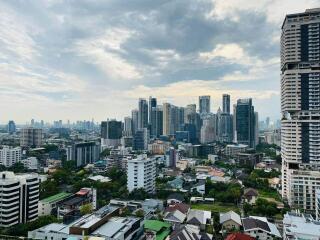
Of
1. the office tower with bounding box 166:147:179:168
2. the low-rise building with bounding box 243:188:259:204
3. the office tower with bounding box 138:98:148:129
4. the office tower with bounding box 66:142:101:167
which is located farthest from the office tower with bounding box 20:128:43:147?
the low-rise building with bounding box 243:188:259:204

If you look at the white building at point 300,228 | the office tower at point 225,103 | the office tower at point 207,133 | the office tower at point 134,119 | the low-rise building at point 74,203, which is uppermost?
the office tower at point 225,103

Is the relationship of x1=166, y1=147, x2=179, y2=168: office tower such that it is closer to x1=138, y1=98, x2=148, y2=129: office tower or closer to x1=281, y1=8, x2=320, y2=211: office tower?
x1=281, y1=8, x2=320, y2=211: office tower

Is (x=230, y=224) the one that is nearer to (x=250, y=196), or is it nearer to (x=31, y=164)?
(x=250, y=196)

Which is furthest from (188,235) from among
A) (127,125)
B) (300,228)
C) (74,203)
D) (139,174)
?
(127,125)

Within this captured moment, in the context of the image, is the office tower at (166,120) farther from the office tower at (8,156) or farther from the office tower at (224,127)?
the office tower at (8,156)

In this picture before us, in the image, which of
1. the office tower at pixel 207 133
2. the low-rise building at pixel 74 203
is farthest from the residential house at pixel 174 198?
the office tower at pixel 207 133

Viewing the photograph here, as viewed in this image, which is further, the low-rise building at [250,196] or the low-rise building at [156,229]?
the low-rise building at [250,196]

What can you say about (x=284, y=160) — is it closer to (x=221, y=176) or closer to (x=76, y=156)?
(x=221, y=176)

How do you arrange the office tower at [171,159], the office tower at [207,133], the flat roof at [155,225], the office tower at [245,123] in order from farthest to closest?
the office tower at [207,133] → the office tower at [245,123] → the office tower at [171,159] → the flat roof at [155,225]
